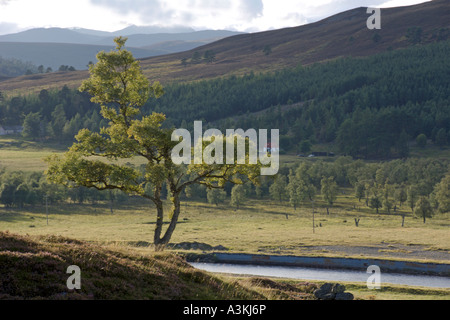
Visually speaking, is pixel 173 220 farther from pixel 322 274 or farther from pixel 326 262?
pixel 326 262

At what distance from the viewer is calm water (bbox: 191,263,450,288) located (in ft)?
132

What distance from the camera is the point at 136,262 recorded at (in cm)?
2327

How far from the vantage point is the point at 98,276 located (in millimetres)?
19781

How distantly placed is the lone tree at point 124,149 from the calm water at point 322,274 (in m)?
10.7

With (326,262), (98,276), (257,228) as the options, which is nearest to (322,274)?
(326,262)

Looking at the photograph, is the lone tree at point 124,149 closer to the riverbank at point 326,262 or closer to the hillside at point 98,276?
the hillside at point 98,276

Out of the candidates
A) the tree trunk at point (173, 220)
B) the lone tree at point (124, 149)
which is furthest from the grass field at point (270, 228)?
the lone tree at point (124, 149)

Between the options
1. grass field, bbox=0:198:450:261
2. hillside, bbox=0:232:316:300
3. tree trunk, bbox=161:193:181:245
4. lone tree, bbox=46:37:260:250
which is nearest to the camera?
hillside, bbox=0:232:316:300

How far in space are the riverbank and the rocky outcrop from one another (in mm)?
20379

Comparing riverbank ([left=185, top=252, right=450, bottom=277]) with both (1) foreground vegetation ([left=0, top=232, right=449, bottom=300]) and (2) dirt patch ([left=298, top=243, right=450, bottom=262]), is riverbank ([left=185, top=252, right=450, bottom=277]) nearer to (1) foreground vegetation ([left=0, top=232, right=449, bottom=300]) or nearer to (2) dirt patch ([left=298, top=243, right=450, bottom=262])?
(2) dirt patch ([left=298, top=243, right=450, bottom=262])

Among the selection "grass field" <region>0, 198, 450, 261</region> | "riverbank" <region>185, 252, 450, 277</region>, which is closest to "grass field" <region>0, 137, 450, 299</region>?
"grass field" <region>0, 198, 450, 261</region>

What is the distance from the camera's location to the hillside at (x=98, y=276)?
17344mm

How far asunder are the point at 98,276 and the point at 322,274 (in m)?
27.5

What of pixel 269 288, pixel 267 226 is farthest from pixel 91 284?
pixel 267 226
